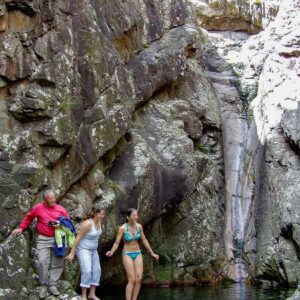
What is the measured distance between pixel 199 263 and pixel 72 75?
8810mm

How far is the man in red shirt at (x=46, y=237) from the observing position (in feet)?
37.3

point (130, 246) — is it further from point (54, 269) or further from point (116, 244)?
→ point (54, 269)

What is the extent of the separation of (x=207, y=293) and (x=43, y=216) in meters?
7.22

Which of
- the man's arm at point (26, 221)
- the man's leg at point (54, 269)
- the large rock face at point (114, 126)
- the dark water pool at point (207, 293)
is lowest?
the dark water pool at point (207, 293)

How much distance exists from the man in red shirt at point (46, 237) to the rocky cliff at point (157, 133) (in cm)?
55

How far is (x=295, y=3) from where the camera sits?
78.0ft

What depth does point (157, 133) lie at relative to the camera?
18.6 meters

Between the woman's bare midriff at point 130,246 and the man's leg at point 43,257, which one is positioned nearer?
the man's leg at point 43,257

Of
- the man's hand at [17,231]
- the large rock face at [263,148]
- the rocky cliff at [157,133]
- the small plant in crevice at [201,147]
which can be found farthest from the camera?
the small plant in crevice at [201,147]

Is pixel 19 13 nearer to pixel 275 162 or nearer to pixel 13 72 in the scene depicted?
pixel 13 72

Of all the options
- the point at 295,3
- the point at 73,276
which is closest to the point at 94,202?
the point at 73,276

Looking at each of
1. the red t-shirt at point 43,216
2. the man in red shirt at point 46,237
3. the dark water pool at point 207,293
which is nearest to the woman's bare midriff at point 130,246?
the man in red shirt at point 46,237

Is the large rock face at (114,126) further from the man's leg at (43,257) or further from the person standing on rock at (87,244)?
the person standing on rock at (87,244)

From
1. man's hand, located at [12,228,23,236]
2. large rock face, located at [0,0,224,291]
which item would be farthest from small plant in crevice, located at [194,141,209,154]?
man's hand, located at [12,228,23,236]
